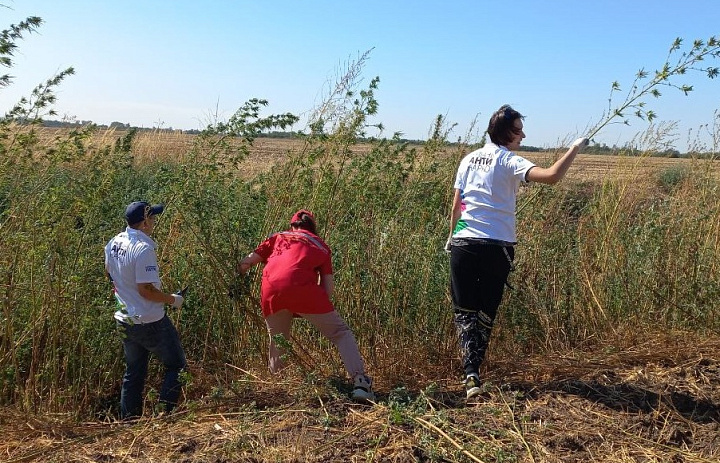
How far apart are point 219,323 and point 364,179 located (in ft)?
5.21

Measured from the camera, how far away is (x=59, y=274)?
4082 mm

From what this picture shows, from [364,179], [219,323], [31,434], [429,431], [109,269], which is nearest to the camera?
[429,431]

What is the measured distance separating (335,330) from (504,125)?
62.8 inches

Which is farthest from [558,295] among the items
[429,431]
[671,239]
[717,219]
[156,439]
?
[156,439]

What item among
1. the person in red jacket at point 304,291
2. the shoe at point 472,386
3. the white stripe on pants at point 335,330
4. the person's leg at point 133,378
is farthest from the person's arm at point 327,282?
the person's leg at point 133,378

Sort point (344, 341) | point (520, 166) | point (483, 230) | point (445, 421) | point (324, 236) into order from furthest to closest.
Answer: point (324, 236) → point (344, 341) → point (483, 230) → point (520, 166) → point (445, 421)

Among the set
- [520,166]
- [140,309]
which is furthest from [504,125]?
[140,309]

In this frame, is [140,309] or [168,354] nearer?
[140,309]

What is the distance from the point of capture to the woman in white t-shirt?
3.55 metres

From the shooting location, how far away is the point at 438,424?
3174 millimetres

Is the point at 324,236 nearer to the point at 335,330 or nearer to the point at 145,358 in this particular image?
the point at 335,330

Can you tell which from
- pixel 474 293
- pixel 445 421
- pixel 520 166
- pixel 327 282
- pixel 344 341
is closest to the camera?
pixel 445 421

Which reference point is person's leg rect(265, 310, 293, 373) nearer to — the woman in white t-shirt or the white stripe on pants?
the white stripe on pants

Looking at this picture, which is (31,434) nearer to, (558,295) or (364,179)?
(364,179)
